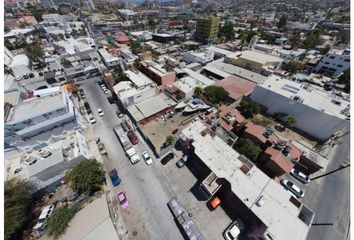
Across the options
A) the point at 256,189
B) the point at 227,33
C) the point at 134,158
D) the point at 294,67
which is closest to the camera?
the point at 256,189

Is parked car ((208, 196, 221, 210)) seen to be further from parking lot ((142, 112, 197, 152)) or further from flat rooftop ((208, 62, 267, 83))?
flat rooftop ((208, 62, 267, 83))

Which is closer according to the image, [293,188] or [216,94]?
[293,188]

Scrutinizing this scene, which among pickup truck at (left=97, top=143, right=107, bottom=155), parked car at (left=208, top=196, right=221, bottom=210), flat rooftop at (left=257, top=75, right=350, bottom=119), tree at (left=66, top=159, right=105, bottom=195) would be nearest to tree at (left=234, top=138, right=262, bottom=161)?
parked car at (left=208, top=196, right=221, bottom=210)

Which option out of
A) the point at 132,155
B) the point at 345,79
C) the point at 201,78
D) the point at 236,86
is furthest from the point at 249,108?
the point at 345,79

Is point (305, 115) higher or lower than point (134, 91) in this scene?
higher

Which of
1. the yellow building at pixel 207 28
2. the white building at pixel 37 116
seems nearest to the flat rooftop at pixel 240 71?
the yellow building at pixel 207 28

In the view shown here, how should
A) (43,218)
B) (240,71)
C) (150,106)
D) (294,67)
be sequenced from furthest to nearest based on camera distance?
(294,67), (240,71), (150,106), (43,218)

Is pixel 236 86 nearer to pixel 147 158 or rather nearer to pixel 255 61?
pixel 255 61

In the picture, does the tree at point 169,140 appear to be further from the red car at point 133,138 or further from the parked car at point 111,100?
the parked car at point 111,100
